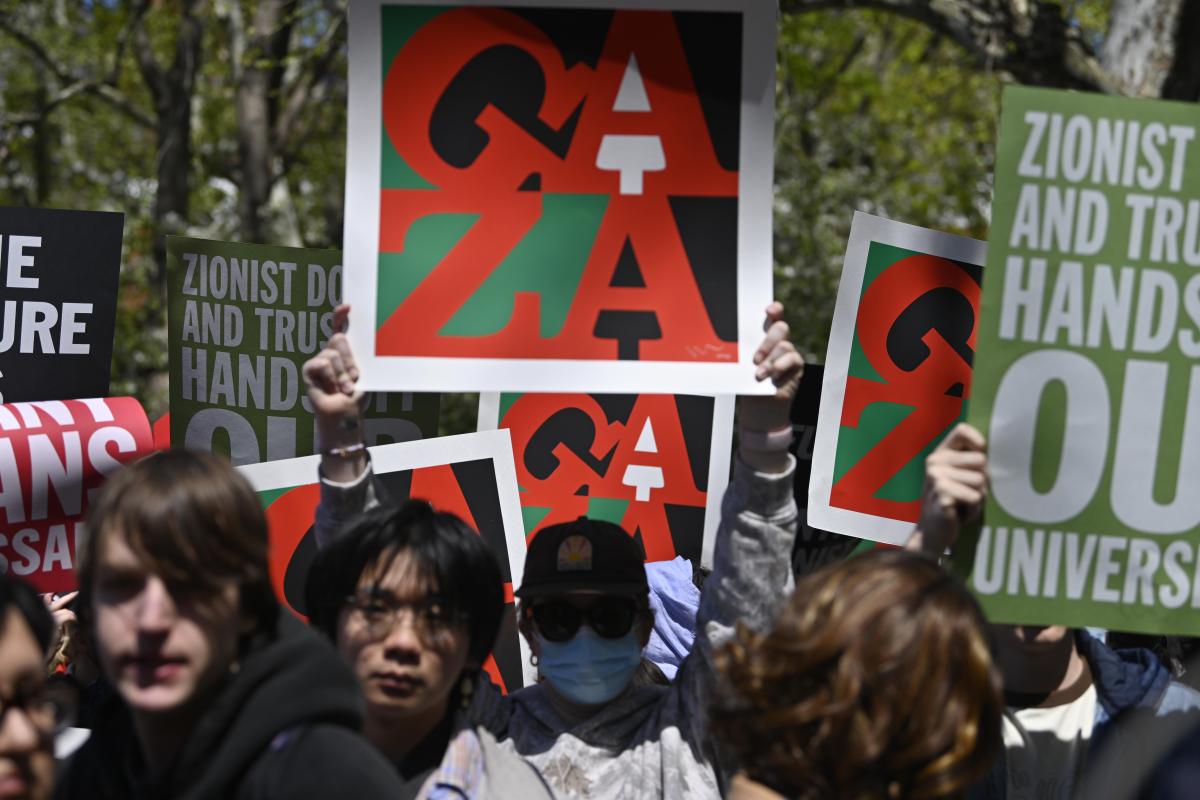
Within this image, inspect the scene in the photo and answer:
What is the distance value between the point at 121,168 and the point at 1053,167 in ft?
59.1

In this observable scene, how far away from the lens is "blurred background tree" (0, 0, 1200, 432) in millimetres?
8250

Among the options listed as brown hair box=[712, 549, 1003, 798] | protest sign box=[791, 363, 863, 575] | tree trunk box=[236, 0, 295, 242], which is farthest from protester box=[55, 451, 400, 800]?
tree trunk box=[236, 0, 295, 242]

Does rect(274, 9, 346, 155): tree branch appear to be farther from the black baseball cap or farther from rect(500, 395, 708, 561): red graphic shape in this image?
the black baseball cap

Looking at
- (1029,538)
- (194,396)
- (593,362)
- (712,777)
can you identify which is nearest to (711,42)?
(593,362)

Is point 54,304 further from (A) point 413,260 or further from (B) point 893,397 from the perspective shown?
(B) point 893,397

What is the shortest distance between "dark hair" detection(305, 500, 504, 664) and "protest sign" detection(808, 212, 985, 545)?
1583 millimetres

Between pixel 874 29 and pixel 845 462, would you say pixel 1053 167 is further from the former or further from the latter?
pixel 874 29

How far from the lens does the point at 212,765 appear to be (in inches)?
77.5

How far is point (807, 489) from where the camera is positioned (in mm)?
4809

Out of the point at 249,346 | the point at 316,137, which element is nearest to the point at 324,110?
the point at 316,137

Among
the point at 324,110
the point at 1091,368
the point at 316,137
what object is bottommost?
the point at 1091,368

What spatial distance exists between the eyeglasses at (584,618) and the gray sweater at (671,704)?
0.14 m

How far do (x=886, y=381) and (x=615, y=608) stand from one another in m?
1.38

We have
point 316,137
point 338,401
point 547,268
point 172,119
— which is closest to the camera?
point 338,401
